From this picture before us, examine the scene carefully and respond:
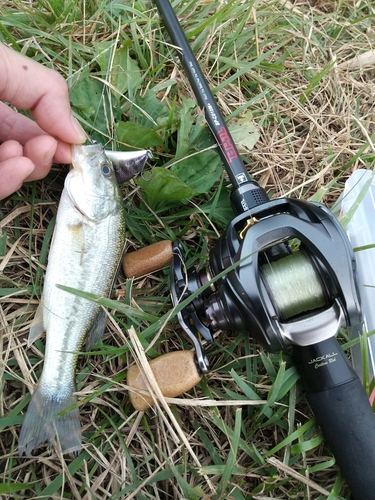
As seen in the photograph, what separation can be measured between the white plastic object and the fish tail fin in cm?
164

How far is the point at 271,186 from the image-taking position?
290cm

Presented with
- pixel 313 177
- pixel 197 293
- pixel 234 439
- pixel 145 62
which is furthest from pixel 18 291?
pixel 313 177

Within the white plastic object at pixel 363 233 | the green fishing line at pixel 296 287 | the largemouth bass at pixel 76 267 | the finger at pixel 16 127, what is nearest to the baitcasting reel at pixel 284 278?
the green fishing line at pixel 296 287

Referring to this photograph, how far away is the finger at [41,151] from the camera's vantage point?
2.17 meters

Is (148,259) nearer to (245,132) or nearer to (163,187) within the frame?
(163,187)

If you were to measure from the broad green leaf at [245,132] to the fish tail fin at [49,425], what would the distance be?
6.24 ft

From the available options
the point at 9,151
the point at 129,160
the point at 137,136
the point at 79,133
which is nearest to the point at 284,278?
the point at 129,160

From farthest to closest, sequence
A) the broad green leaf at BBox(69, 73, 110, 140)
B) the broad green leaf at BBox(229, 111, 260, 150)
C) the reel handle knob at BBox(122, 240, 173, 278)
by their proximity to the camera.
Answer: the broad green leaf at BBox(229, 111, 260, 150)
the broad green leaf at BBox(69, 73, 110, 140)
the reel handle knob at BBox(122, 240, 173, 278)

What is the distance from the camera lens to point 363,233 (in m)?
2.70

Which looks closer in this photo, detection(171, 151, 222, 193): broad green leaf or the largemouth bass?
the largemouth bass

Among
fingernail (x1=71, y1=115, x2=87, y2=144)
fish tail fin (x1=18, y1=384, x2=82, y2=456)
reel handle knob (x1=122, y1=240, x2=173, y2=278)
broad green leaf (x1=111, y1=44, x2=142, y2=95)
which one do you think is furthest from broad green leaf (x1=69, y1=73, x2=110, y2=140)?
fish tail fin (x1=18, y1=384, x2=82, y2=456)

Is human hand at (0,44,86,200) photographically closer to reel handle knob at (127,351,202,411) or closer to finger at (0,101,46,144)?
finger at (0,101,46,144)

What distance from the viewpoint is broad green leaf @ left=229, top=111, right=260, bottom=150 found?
2.86m

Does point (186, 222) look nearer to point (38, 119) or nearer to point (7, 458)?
point (38, 119)
